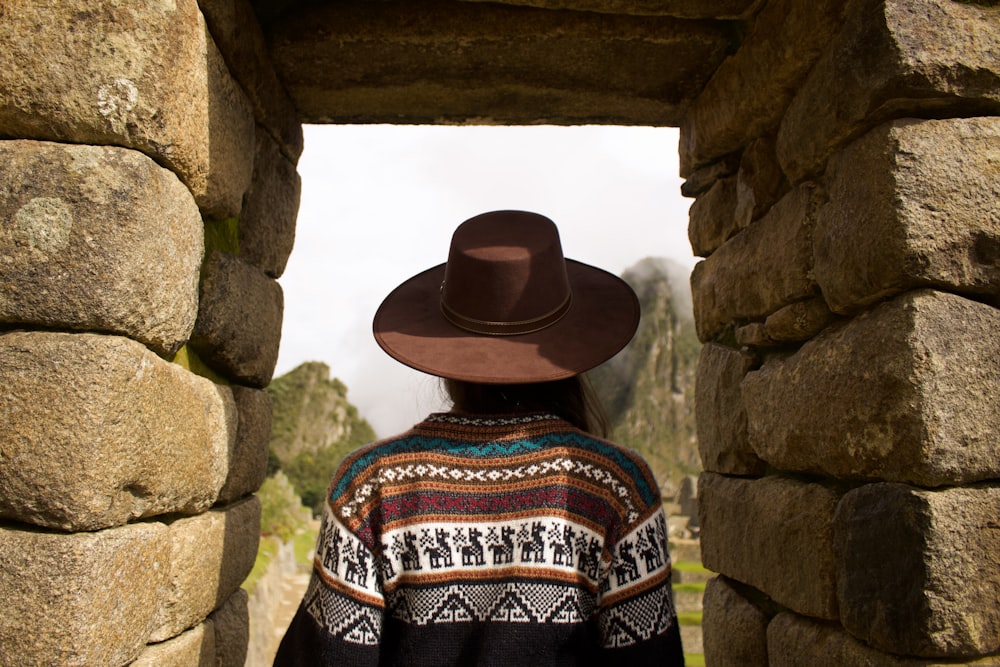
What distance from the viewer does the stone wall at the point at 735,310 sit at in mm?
1704

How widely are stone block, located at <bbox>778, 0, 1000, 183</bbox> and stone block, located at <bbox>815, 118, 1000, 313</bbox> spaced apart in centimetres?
5

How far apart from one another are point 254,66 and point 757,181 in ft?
5.39

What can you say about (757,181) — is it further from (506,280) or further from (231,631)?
(231,631)

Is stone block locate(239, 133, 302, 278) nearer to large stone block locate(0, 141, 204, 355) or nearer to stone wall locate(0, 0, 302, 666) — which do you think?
stone wall locate(0, 0, 302, 666)

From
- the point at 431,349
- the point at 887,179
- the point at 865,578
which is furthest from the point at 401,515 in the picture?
the point at 887,179

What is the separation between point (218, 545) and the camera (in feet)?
7.96

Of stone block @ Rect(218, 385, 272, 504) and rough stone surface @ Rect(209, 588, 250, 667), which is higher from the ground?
stone block @ Rect(218, 385, 272, 504)

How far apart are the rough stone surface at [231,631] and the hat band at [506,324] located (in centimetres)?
123

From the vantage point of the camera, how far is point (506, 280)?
6.16 feet

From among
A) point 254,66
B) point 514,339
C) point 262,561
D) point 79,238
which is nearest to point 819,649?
point 514,339

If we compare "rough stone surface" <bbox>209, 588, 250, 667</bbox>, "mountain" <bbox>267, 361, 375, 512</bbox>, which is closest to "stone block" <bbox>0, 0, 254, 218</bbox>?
"rough stone surface" <bbox>209, 588, 250, 667</bbox>

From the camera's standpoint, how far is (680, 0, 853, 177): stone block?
221cm

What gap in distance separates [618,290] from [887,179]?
65 cm

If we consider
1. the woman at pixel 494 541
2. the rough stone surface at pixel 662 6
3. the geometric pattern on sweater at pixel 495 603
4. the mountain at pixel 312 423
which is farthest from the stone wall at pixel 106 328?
the mountain at pixel 312 423
